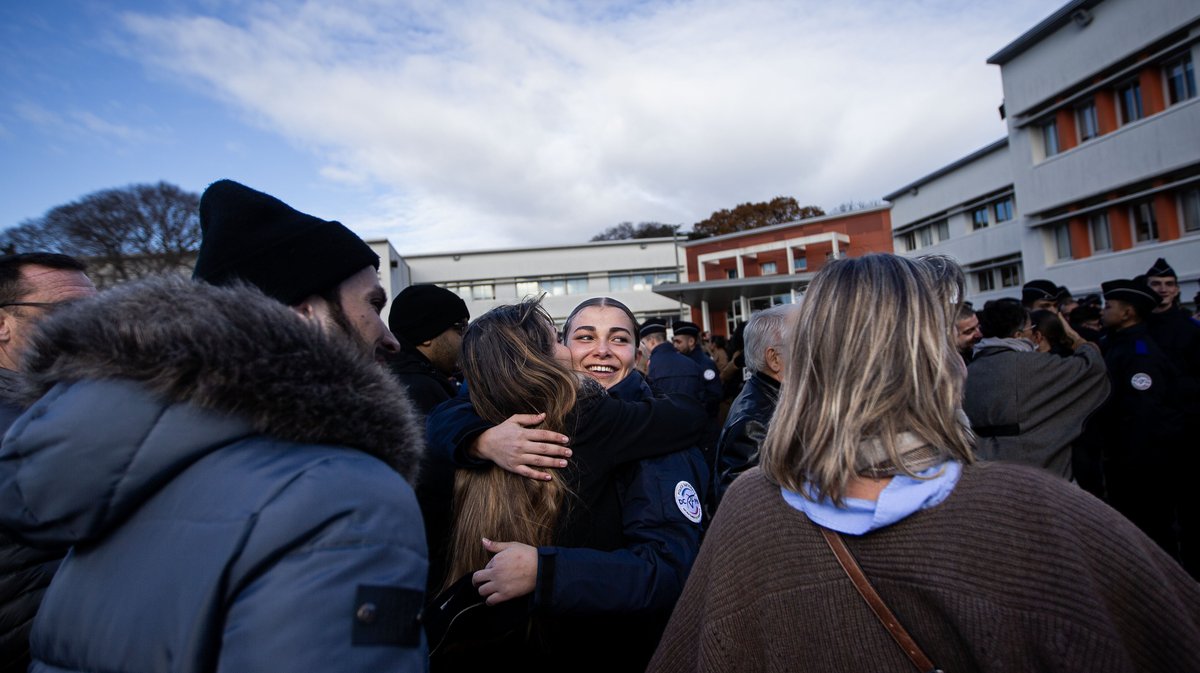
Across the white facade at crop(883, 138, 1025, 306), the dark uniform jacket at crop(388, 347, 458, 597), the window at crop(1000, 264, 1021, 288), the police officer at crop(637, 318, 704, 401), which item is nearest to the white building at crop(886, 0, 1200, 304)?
the white facade at crop(883, 138, 1025, 306)

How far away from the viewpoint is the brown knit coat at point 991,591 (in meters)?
1.27

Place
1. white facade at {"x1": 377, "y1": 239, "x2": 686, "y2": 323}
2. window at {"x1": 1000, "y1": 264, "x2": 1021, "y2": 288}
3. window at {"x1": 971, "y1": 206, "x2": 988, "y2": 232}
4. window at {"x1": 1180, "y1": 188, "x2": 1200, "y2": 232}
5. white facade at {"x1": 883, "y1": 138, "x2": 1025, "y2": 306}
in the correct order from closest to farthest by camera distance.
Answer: window at {"x1": 1180, "y1": 188, "x2": 1200, "y2": 232} → window at {"x1": 1000, "y1": 264, "x2": 1021, "y2": 288} → white facade at {"x1": 883, "y1": 138, "x2": 1025, "y2": 306} → window at {"x1": 971, "y1": 206, "x2": 988, "y2": 232} → white facade at {"x1": 377, "y1": 239, "x2": 686, "y2": 323}

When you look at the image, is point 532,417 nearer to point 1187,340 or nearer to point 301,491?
point 301,491

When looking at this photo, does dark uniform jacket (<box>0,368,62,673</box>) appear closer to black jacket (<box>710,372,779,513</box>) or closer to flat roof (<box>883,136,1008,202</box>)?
black jacket (<box>710,372,779,513</box>)

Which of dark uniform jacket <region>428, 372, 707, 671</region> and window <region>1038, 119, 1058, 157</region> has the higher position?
window <region>1038, 119, 1058, 157</region>

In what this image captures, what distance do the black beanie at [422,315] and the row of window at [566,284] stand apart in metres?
45.2

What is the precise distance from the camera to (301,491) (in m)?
1.02

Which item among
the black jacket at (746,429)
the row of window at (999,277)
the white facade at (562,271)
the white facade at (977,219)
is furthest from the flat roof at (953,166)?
the black jacket at (746,429)

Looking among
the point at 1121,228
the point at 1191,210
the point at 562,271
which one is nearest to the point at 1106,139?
the point at 1121,228

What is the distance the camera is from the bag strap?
4.42 ft

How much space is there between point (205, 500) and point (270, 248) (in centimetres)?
76

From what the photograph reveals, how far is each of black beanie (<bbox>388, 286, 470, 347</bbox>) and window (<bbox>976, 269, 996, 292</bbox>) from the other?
32.2 meters

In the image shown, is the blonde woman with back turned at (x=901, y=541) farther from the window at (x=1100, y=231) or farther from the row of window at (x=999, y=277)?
the row of window at (x=999, y=277)

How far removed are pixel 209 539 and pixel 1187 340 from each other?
750 cm
